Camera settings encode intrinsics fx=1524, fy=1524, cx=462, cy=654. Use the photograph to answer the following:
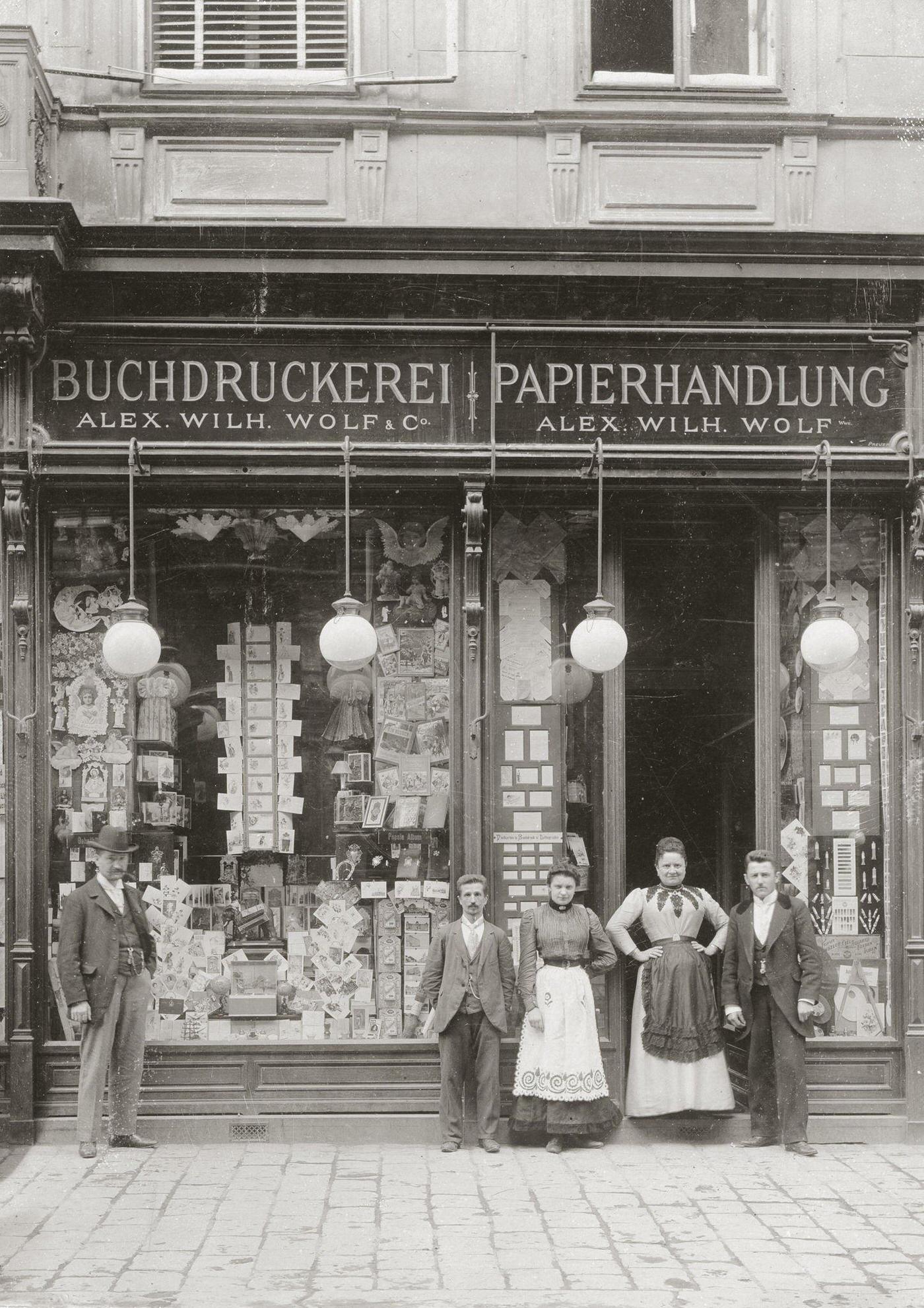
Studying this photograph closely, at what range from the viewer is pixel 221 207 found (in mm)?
9609

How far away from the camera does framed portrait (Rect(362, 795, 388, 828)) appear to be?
977 cm

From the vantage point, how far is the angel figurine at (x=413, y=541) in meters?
9.84

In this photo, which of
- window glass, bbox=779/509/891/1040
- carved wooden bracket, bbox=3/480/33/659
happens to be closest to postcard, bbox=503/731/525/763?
window glass, bbox=779/509/891/1040

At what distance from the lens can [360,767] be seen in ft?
32.2

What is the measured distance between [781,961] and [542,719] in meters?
2.10

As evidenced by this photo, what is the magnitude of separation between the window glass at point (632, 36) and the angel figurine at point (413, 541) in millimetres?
3173

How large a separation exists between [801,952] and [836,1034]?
75cm

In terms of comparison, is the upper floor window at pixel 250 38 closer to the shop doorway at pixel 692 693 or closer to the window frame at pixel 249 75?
the window frame at pixel 249 75

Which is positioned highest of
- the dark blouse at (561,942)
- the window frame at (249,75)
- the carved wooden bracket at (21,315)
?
the window frame at (249,75)

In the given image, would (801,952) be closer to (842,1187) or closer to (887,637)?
(842,1187)

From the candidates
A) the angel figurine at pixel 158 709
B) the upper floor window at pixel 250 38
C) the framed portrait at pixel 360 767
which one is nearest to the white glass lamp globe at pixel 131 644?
the angel figurine at pixel 158 709

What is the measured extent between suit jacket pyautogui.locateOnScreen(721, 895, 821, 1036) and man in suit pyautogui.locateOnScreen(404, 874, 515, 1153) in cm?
139

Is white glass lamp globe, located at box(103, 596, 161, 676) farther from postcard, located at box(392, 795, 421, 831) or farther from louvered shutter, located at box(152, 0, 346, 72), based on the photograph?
louvered shutter, located at box(152, 0, 346, 72)

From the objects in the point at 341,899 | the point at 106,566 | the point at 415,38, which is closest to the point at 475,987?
the point at 341,899
